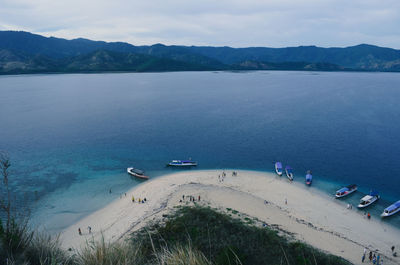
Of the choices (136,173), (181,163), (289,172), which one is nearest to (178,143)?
(181,163)

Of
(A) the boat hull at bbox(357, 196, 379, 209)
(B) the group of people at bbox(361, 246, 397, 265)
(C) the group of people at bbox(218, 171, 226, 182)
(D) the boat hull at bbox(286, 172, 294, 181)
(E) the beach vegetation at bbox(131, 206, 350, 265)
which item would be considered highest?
(E) the beach vegetation at bbox(131, 206, 350, 265)

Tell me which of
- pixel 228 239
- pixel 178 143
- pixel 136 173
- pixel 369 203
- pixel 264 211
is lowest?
pixel 264 211

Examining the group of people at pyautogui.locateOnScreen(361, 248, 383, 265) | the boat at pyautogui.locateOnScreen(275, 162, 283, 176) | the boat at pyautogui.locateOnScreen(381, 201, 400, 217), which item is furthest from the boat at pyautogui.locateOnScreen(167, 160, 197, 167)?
the group of people at pyautogui.locateOnScreen(361, 248, 383, 265)

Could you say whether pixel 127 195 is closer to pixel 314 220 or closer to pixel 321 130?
pixel 314 220

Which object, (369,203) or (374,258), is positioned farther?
(369,203)

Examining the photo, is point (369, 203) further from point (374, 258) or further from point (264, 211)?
point (264, 211)

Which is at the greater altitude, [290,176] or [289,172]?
[289,172]

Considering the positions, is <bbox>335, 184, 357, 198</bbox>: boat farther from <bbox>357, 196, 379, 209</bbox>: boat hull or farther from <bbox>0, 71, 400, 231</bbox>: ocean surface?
<bbox>357, 196, 379, 209</bbox>: boat hull

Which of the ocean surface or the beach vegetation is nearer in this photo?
the beach vegetation
